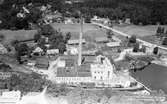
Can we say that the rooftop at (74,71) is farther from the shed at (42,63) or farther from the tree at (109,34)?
the tree at (109,34)

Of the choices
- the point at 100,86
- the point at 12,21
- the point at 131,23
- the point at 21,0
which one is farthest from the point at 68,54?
the point at 21,0

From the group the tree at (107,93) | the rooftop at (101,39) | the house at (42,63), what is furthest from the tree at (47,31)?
the tree at (107,93)

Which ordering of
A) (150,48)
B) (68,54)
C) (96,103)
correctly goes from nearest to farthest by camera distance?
(96,103) → (68,54) → (150,48)

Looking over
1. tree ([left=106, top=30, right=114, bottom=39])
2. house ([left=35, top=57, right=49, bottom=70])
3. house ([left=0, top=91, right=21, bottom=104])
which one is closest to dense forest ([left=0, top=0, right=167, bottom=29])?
tree ([left=106, top=30, right=114, bottom=39])

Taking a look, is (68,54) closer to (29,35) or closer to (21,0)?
(29,35)

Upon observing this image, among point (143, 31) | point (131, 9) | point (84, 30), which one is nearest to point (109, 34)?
point (84, 30)

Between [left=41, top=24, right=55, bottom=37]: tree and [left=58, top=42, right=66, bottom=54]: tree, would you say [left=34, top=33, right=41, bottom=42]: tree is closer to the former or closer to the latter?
[left=41, top=24, right=55, bottom=37]: tree

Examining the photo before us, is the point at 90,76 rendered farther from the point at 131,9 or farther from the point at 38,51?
the point at 131,9
